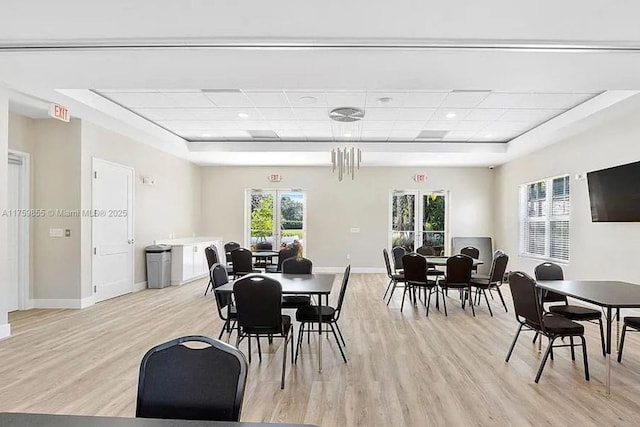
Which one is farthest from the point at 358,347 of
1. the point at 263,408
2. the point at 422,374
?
the point at 263,408

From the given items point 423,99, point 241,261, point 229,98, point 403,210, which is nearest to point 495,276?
point 423,99

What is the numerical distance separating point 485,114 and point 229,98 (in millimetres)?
4087

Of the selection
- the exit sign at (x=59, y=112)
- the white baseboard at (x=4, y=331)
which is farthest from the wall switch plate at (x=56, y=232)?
the white baseboard at (x=4, y=331)

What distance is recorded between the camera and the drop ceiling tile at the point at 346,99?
6.07 metres

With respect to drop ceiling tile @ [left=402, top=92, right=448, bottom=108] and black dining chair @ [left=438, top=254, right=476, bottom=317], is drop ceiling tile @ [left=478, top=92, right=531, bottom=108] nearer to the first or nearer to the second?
drop ceiling tile @ [left=402, top=92, right=448, bottom=108]

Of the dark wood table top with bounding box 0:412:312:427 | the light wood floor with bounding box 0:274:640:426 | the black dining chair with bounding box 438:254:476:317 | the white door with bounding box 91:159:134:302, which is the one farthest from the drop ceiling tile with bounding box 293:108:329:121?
the dark wood table top with bounding box 0:412:312:427

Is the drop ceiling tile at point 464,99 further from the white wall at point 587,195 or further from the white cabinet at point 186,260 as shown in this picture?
the white cabinet at point 186,260

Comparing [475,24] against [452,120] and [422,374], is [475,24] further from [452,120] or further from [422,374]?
[452,120]

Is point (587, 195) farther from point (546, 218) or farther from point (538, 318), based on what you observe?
point (538, 318)

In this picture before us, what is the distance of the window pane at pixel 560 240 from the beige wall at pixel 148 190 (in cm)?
799

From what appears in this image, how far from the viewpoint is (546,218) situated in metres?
8.57

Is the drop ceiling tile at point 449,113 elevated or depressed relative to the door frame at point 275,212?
elevated

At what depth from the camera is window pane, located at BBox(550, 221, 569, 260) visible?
782cm

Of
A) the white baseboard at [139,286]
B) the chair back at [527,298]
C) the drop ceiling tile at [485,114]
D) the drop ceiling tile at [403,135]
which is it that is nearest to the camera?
the chair back at [527,298]
